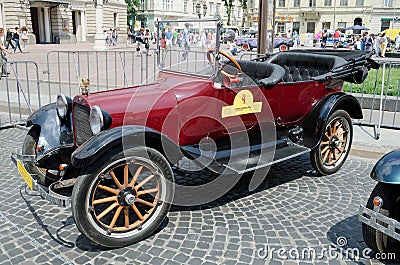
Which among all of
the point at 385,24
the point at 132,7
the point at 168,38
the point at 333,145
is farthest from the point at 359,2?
the point at 168,38

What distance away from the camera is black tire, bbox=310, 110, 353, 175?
4812 mm

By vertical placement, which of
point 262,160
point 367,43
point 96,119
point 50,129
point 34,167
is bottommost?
point 34,167

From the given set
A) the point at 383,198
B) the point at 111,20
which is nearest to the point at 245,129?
the point at 383,198

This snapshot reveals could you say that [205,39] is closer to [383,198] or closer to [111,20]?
[383,198]

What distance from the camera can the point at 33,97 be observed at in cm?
905

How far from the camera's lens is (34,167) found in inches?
161

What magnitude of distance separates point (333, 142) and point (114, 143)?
3.00 meters

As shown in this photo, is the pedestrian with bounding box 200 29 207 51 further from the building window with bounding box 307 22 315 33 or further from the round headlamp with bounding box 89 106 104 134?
the building window with bounding box 307 22 315 33

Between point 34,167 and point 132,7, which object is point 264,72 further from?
point 132,7

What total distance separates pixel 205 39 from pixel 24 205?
8.31 ft

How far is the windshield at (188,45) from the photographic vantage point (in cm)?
414

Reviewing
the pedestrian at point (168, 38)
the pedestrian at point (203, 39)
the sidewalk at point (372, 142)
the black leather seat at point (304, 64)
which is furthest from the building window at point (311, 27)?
the pedestrian at point (203, 39)

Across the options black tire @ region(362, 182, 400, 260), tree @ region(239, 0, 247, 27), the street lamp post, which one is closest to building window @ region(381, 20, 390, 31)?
tree @ region(239, 0, 247, 27)

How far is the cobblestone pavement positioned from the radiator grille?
0.76 m
